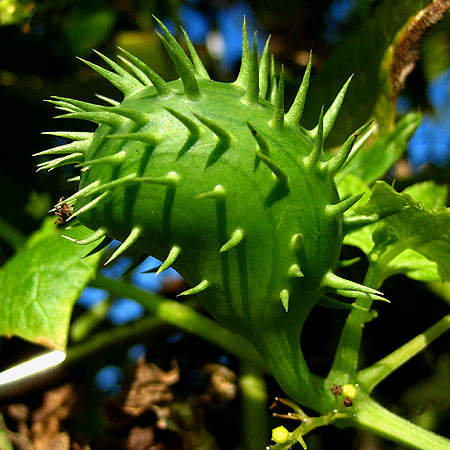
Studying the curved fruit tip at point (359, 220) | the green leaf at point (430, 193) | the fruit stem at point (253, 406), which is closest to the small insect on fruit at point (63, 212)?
the curved fruit tip at point (359, 220)

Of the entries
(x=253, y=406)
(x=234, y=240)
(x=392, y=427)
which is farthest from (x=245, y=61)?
(x=253, y=406)

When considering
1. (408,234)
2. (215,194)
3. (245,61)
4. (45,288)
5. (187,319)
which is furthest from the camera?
(187,319)

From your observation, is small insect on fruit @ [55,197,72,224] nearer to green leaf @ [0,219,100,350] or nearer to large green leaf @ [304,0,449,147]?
green leaf @ [0,219,100,350]

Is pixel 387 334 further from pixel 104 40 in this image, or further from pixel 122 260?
pixel 104 40

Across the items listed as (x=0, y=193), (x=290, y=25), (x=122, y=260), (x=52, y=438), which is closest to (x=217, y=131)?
(x=52, y=438)

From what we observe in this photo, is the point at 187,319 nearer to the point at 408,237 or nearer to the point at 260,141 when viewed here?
the point at 408,237

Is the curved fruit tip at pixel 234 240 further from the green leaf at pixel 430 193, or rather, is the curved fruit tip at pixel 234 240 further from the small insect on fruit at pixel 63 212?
the green leaf at pixel 430 193

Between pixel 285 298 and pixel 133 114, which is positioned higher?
pixel 133 114
